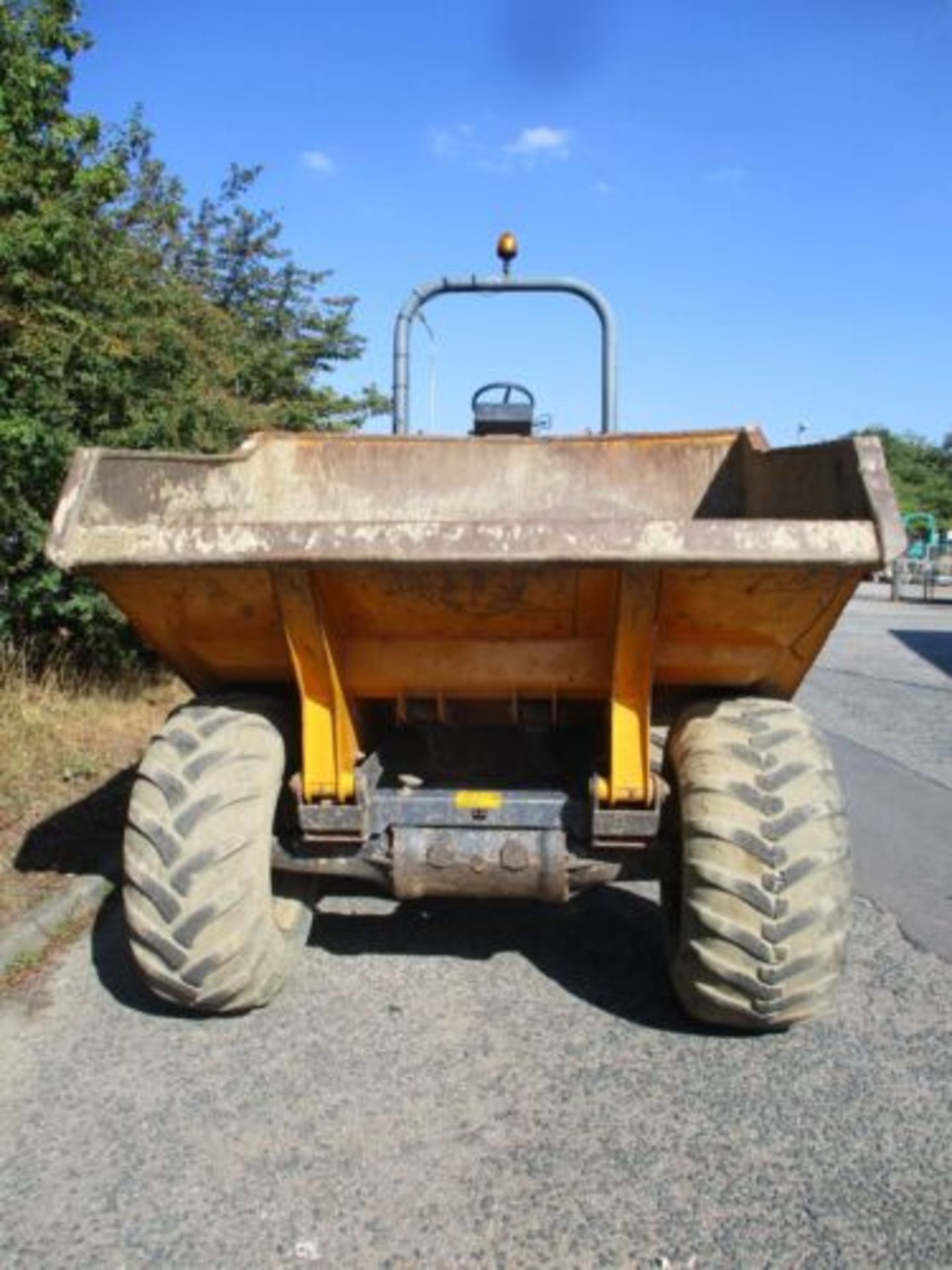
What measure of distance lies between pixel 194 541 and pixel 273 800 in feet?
2.83

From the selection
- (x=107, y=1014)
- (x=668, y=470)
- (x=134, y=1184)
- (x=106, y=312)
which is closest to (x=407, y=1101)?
(x=134, y=1184)

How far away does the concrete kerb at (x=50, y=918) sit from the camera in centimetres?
407

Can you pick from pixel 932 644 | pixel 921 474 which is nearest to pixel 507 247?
pixel 932 644

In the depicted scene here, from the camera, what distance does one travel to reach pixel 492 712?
4070 millimetres

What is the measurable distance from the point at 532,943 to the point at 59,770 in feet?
9.56

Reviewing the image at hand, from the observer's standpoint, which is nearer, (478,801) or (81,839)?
(478,801)

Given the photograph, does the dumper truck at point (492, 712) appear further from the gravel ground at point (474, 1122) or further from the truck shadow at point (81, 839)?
the truck shadow at point (81, 839)

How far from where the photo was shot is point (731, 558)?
296 cm

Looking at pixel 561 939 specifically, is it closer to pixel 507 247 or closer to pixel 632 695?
pixel 632 695

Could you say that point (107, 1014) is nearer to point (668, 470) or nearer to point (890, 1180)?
point (890, 1180)

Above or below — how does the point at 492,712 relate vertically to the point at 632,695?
below

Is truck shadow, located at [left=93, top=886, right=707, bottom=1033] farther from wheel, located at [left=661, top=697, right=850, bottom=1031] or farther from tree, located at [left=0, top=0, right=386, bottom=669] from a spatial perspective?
tree, located at [left=0, top=0, right=386, bottom=669]

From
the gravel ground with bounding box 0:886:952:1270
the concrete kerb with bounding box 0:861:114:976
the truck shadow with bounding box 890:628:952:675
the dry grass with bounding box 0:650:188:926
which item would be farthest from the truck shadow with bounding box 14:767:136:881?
the truck shadow with bounding box 890:628:952:675

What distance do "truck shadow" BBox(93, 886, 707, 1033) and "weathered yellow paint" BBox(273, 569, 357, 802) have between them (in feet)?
2.74
